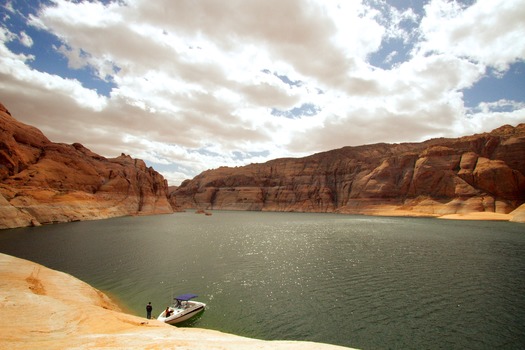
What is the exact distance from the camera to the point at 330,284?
26.9m

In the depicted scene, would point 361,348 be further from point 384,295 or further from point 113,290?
point 113,290

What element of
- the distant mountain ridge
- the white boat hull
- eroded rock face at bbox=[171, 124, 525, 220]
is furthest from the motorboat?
eroded rock face at bbox=[171, 124, 525, 220]

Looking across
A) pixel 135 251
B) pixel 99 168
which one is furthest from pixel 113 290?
pixel 99 168

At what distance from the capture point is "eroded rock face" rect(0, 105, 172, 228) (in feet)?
231

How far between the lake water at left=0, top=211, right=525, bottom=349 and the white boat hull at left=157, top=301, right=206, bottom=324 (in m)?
0.70

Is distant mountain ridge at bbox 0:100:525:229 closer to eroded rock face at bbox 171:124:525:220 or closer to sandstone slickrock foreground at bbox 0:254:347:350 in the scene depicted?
eroded rock face at bbox 171:124:525:220

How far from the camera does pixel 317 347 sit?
820cm

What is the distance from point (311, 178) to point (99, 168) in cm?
12723

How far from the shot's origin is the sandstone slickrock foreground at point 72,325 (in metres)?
9.17

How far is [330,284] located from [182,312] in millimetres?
13677

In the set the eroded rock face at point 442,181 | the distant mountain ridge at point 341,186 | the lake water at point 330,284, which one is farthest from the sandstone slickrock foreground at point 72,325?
the eroded rock face at point 442,181

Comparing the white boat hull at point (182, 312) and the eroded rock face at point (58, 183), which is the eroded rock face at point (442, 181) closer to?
the eroded rock face at point (58, 183)

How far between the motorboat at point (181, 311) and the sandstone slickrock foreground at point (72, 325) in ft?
10.8

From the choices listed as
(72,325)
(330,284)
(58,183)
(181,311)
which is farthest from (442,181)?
(58,183)
